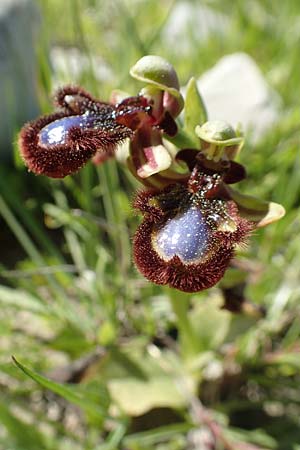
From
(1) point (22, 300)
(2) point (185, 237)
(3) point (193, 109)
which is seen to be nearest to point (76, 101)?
(3) point (193, 109)

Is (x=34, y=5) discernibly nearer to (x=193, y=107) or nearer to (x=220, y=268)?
(x=193, y=107)

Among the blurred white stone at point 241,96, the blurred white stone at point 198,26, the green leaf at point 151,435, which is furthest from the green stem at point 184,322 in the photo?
the blurred white stone at point 198,26

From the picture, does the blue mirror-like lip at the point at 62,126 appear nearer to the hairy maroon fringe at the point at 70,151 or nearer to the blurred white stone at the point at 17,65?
the hairy maroon fringe at the point at 70,151

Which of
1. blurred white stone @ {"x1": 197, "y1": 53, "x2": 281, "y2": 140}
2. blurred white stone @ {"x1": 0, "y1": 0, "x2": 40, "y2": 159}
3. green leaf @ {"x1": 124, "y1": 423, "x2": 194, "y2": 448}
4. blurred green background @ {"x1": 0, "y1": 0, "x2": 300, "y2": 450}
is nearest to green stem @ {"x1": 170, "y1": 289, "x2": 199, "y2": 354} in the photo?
blurred green background @ {"x1": 0, "y1": 0, "x2": 300, "y2": 450}

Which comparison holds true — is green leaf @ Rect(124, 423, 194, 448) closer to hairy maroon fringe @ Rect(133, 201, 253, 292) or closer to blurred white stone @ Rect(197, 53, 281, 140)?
hairy maroon fringe @ Rect(133, 201, 253, 292)

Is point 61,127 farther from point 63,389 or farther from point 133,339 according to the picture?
point 133,339

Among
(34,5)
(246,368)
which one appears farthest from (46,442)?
(34,5)
